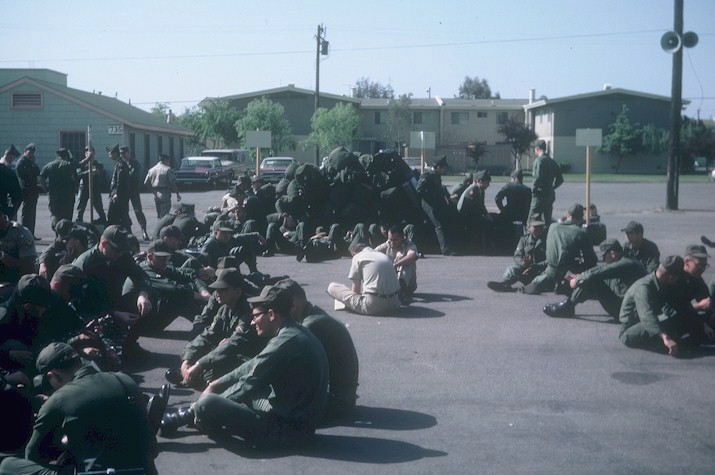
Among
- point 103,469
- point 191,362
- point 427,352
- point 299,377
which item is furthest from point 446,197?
point 103,469

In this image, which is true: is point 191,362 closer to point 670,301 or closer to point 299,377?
point 299,377

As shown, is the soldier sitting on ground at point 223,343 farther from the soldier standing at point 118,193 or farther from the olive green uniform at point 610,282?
the soldier standing at point 118,193

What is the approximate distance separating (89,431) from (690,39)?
2813 cm

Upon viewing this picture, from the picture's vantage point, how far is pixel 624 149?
2842 inches

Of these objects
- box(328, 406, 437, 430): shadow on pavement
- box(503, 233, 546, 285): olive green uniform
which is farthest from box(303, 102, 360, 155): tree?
box(328, 406, 437, 430): shadow on pavement

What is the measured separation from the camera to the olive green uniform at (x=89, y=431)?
17.4 feet

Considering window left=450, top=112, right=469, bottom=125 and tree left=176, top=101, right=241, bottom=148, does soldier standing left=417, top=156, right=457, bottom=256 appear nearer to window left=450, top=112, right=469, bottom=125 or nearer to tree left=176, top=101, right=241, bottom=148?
tree left=176, top=101, right=241, bottom=148

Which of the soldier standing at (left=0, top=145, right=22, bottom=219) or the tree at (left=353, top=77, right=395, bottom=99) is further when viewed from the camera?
the tree at (left=353, top=77, right=395, bottom=99)

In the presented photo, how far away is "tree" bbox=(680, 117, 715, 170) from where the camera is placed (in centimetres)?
7375

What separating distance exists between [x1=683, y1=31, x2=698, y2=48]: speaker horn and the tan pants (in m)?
20.7

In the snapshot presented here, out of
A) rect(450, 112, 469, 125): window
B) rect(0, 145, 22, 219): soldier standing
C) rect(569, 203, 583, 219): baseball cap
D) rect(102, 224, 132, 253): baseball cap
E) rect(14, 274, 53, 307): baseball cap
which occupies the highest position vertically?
rect(450, 112, 469, 125): window

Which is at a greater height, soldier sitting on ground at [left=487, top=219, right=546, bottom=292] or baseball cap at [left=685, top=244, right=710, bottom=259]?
baseball cap at [left=685, top=244, right=710, bottom=259]

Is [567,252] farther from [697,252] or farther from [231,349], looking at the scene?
[231,349]

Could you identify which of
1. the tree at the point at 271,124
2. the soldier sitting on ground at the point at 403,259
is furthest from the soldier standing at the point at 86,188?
the tree at the point at 271,124
